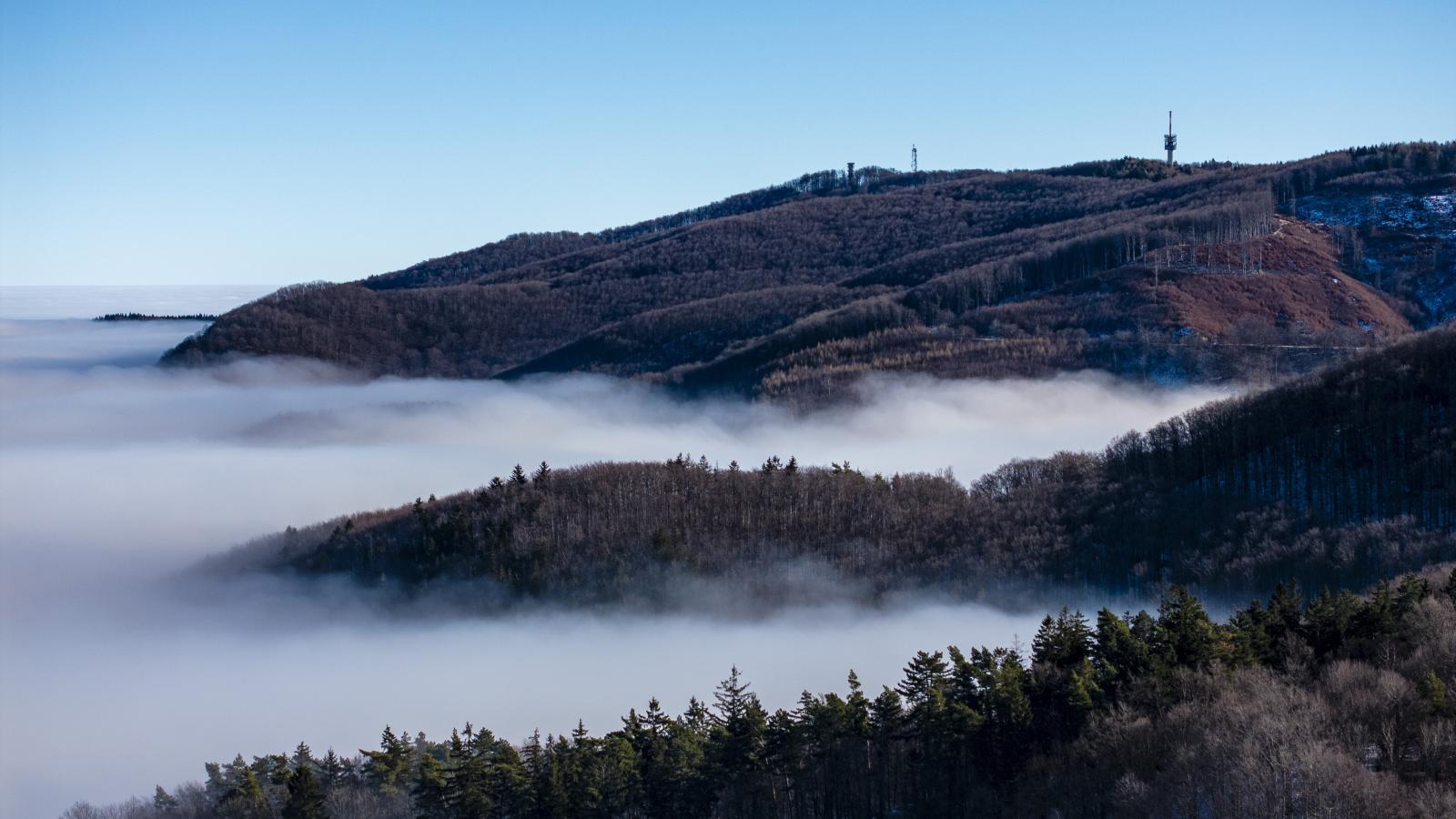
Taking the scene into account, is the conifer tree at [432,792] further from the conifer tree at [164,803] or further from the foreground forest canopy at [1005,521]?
the foreground forest canopy at [1005,521]

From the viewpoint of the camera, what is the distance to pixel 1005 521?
141000mm

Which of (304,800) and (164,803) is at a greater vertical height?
(304,800)

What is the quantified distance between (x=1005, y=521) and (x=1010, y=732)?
258ft

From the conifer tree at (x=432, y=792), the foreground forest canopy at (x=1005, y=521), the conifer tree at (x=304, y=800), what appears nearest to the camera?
the conifer tree at (x=304, y=800)

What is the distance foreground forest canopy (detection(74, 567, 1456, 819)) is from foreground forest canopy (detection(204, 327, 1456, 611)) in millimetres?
42034

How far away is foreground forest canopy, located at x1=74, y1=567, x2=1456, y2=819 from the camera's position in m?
53.5

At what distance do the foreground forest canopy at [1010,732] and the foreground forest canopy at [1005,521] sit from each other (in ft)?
138

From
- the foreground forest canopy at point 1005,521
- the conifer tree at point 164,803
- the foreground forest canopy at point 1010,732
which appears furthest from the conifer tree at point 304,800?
the foreground forest canopy at point 1005,521

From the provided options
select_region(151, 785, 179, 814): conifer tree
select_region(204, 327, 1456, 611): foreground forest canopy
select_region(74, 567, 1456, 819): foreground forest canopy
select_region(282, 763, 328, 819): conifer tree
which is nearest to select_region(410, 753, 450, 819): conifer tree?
select_region(74, 567, 1456, 819): foreground forest canopy

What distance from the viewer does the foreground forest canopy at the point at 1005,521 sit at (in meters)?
113

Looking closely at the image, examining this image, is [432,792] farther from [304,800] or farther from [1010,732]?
[1010,732]

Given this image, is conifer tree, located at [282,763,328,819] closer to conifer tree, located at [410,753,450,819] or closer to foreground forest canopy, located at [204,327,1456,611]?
conifer tree, located at [410,753,450,819]

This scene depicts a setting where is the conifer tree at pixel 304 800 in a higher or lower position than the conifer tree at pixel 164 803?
higher

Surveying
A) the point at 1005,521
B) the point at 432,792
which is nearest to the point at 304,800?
the point at 432,792
